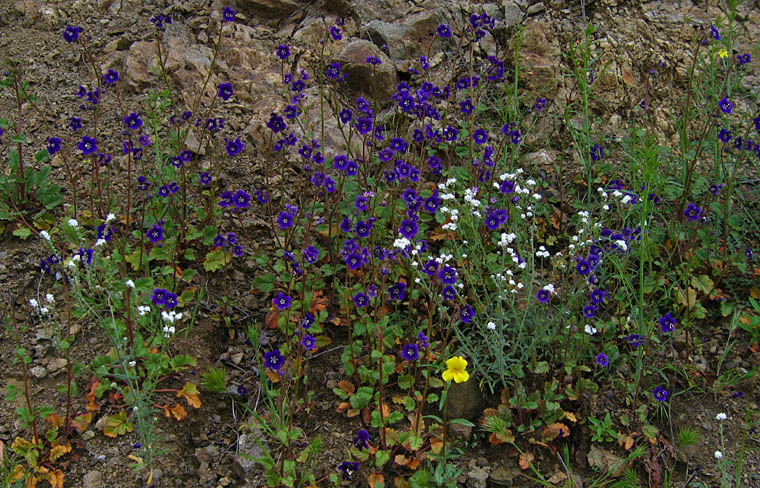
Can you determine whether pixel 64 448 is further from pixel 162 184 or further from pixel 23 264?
pixel 162 184

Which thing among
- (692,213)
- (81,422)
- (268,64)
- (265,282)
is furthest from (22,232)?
(692,213)

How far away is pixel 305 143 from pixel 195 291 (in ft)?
4.84

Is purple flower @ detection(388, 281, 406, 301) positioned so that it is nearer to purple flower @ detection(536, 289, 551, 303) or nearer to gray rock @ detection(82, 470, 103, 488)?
purple flower @ detection(536, 289, 551, 303)

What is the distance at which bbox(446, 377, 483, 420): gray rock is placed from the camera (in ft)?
11.0

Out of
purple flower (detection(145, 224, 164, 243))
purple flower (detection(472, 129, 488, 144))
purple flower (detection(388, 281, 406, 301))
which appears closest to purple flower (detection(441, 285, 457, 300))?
purple flower (detection(388, 281, 406, 301))

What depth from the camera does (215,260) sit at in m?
3.91

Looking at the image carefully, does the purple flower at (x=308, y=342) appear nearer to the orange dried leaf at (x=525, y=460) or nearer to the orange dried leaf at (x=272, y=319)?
the orange dried leaf at (x=272, y=319)

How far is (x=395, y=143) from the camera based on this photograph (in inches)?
156

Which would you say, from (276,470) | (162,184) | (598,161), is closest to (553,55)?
(598,161)

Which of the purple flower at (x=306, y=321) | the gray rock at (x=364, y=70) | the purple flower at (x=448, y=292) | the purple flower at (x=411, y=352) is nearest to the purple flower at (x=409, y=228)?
the purple flower at (x=448, y=292)

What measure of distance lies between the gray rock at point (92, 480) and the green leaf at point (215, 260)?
1.28m

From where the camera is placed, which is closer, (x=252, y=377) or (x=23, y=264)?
(x=252, y=377)

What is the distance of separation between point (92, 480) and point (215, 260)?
1398 mm

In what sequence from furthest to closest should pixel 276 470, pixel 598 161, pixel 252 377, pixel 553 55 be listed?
pixel 553 55
pixel 598 161
pixel 252 377
pixel 276 470
